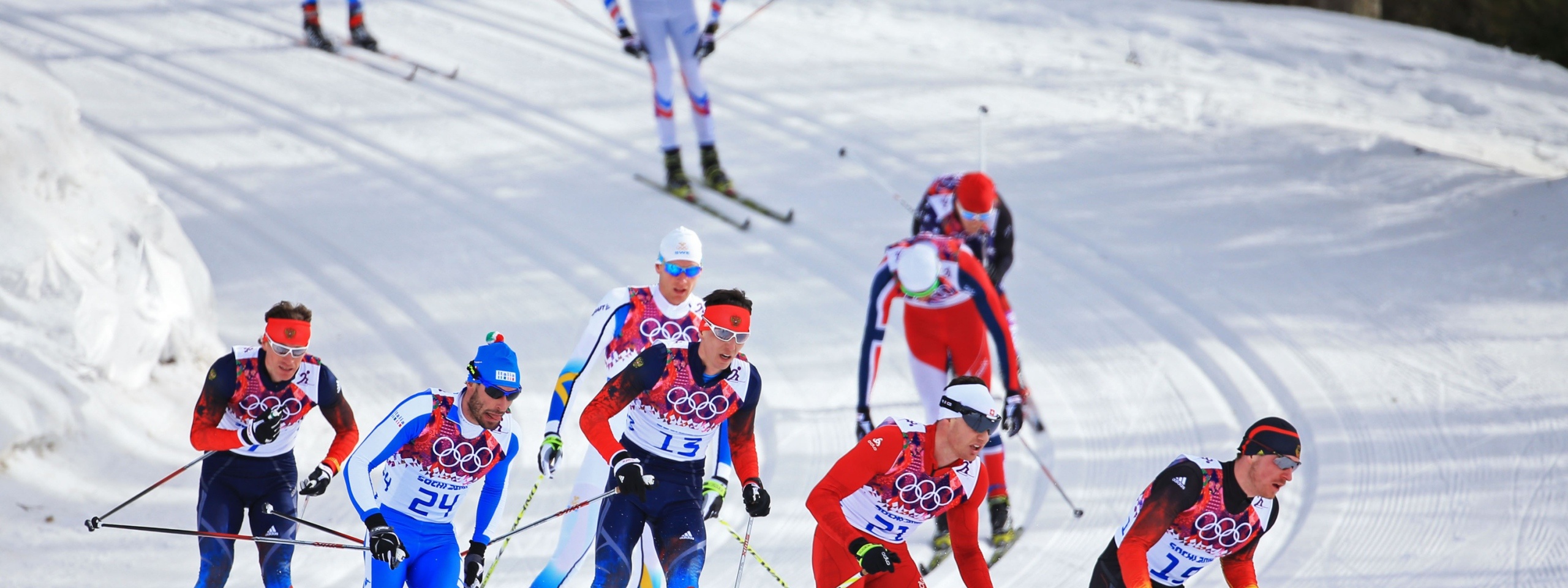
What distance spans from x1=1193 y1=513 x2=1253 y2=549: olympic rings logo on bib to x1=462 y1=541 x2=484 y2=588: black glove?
2.34m

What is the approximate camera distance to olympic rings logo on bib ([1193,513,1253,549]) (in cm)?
381

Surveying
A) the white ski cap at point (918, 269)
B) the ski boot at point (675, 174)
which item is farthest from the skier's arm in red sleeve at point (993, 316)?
the ski boot at point (675, 174)

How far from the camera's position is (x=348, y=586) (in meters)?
5.20

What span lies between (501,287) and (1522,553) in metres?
5.80

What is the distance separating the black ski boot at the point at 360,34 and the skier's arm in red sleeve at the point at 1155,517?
9.49m

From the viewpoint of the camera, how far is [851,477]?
390cm

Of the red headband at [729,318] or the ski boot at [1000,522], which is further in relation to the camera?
the ski boot at [1000,522]

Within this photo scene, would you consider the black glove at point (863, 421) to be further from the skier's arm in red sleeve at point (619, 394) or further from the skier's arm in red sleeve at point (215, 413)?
the skier's arm in red sleeve at point (215, 413)

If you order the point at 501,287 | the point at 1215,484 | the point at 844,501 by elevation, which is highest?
the point at 1215,484

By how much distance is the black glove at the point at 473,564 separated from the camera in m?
4.11

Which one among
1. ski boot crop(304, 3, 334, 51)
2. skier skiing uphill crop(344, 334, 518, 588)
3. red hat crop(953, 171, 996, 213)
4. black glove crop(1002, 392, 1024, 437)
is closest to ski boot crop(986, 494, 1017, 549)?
black glove crop(1002, 392, 1024, 437)

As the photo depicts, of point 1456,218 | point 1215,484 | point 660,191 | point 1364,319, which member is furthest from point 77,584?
point 1456,218

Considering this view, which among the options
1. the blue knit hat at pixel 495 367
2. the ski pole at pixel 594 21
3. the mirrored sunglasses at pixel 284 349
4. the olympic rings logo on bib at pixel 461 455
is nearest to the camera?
the blue knit hat at pixel 495 367

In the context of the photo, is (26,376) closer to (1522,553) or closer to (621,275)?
(621,275)
